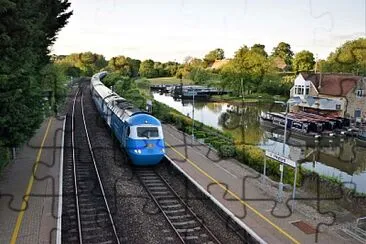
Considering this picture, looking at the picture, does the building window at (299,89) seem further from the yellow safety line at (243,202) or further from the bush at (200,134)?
the yellow safety line at (243,202)

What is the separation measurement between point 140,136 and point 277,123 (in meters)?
27.0

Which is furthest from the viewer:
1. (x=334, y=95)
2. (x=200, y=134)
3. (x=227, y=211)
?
(x=334, y=95)

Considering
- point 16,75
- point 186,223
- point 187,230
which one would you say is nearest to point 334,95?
point 186,223

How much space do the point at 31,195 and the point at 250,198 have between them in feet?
26.6

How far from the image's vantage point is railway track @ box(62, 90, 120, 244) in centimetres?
1149

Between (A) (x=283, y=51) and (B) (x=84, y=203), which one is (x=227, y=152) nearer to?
(B) (x=84, y=203)

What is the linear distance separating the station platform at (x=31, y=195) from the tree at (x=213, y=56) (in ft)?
344

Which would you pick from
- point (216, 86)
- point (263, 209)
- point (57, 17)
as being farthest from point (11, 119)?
point (216, 86)

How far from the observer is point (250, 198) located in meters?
14.6

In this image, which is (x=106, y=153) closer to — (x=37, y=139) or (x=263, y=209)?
(x=37, y=139)

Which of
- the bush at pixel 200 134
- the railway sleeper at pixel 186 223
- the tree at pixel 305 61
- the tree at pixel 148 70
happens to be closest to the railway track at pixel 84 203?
the railway sleeper at pixel 186 223

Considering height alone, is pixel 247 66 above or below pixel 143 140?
above

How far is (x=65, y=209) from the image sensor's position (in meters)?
13.4

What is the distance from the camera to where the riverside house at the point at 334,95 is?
39.2m
